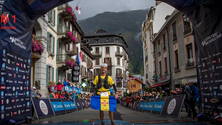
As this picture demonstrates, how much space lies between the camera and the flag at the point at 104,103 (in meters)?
7.31

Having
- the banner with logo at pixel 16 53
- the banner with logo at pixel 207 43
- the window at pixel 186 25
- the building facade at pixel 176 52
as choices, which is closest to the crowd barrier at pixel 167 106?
the banner with logo at pixel 207 43

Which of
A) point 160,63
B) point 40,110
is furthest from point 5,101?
point 160,63

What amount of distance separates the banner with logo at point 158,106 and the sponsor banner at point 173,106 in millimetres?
551

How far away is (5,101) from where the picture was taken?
7961mm

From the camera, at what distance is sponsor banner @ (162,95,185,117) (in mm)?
10852

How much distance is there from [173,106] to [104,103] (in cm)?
547

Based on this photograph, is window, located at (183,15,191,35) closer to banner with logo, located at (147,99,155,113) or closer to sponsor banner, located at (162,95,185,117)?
banner with logo, located at (147,99,155,113)

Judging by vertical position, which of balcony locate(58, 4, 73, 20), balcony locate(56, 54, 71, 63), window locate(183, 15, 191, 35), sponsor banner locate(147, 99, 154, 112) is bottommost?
sponsor banner locate(147, 99, 154, 112)

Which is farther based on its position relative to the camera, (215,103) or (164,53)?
(164,53)

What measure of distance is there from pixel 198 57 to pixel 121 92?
63.5m

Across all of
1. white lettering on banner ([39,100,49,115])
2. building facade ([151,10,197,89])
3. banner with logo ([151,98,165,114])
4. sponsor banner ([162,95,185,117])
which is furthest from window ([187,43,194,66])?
white lettering on banner ([39,100,49,115])

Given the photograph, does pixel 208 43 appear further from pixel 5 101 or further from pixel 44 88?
pixel 44 88

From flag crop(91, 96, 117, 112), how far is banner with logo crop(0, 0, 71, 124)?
323 cm

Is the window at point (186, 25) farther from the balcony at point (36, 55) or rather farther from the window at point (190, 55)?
the balcony at point (36, 55)
